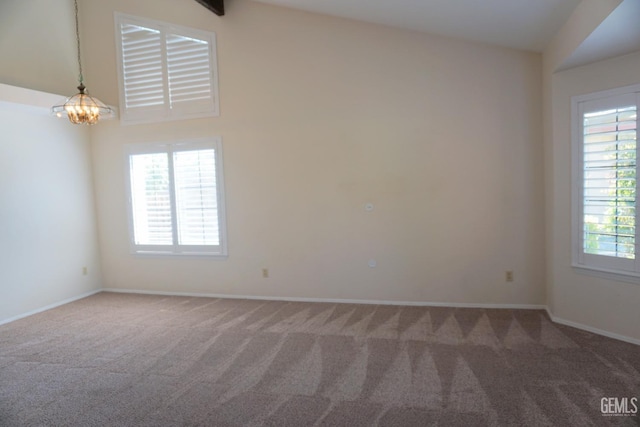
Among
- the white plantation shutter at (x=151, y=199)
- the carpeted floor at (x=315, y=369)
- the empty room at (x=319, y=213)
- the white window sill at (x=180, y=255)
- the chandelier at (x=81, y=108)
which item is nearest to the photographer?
the carpeted floor at (x=315, y=369)

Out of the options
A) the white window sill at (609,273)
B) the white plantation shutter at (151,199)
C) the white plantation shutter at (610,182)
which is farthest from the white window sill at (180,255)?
the white plantation shutter at (610,182)

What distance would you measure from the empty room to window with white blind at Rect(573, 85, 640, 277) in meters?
0.02

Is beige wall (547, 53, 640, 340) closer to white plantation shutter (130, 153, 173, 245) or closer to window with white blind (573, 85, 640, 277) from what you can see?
window with white blind (573, 85, 640, 277)

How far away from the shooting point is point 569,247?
3543mm

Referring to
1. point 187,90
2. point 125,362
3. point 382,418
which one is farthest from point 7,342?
point 382,418

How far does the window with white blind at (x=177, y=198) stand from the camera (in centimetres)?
486

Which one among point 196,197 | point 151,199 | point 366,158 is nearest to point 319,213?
point 366,158

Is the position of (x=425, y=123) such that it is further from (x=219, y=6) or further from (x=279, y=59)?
(x=219, y=6)

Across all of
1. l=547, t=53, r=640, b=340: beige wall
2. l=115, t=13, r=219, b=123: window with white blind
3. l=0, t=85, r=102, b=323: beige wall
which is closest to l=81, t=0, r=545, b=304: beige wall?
l=115, t=13, r=219, b=123: window with white blind

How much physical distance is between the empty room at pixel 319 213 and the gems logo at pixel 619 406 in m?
0.03

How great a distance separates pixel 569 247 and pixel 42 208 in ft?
20.6

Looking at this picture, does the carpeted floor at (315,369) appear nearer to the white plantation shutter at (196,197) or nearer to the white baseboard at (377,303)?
the white baseboard at (377,303)

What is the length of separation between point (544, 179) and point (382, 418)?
3.16 m

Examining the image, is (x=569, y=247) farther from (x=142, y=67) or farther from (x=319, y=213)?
(x=142, y=67)
